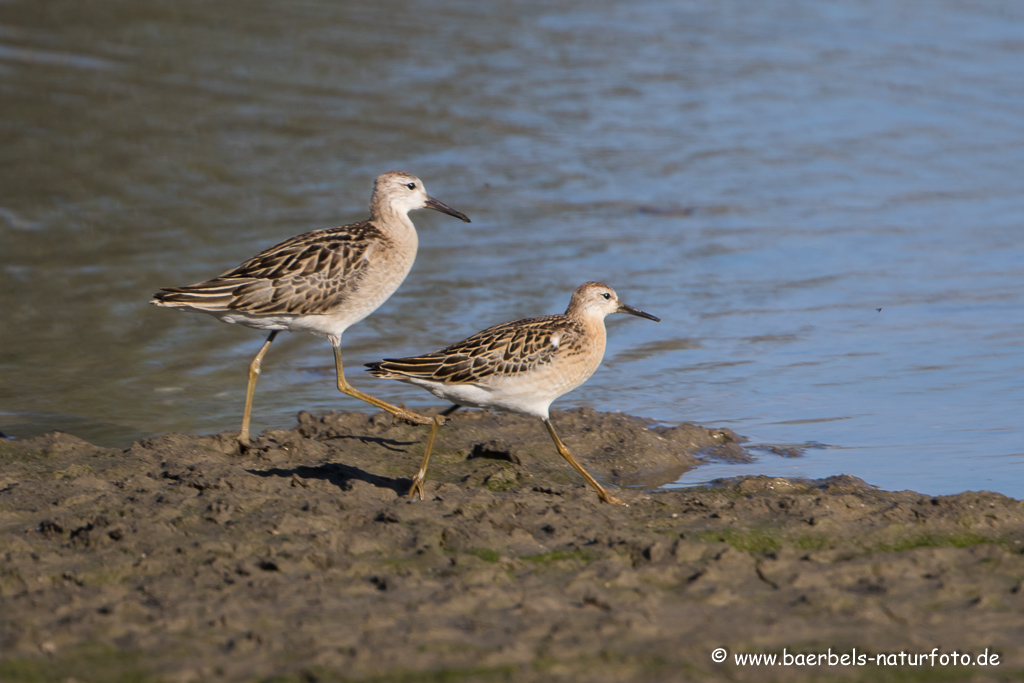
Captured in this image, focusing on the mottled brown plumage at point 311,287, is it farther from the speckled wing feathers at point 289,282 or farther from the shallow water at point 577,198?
the shallow water at point 577,198

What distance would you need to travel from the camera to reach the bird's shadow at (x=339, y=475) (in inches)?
289

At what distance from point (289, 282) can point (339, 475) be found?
1.58 meters

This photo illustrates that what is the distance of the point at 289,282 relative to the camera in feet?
27.5

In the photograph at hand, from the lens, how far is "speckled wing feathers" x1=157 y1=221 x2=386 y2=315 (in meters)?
8.29

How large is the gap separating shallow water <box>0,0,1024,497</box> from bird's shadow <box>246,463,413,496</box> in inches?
56.9

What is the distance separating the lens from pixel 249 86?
18.0m

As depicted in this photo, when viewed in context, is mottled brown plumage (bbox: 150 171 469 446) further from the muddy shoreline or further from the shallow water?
the muddy shoreline

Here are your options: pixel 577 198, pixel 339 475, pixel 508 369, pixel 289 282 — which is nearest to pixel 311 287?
pixel 289 282

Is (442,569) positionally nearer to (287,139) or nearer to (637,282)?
(637,282)

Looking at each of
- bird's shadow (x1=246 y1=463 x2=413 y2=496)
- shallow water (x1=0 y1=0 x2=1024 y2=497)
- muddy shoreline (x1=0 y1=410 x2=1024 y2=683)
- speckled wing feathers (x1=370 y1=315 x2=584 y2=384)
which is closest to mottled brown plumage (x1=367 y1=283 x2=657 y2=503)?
speckled wing feathers (x1=370 y1=315 x2=584 y2=384)

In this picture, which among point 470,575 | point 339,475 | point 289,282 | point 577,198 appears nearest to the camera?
point 470,575

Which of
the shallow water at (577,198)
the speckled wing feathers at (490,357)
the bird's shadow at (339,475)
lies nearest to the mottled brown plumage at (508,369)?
the speckled wing feathers at (490,357)

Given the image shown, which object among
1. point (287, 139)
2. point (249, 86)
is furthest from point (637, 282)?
point (249, 86)

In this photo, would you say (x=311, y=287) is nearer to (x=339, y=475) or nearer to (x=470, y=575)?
(x=339, y=475)
